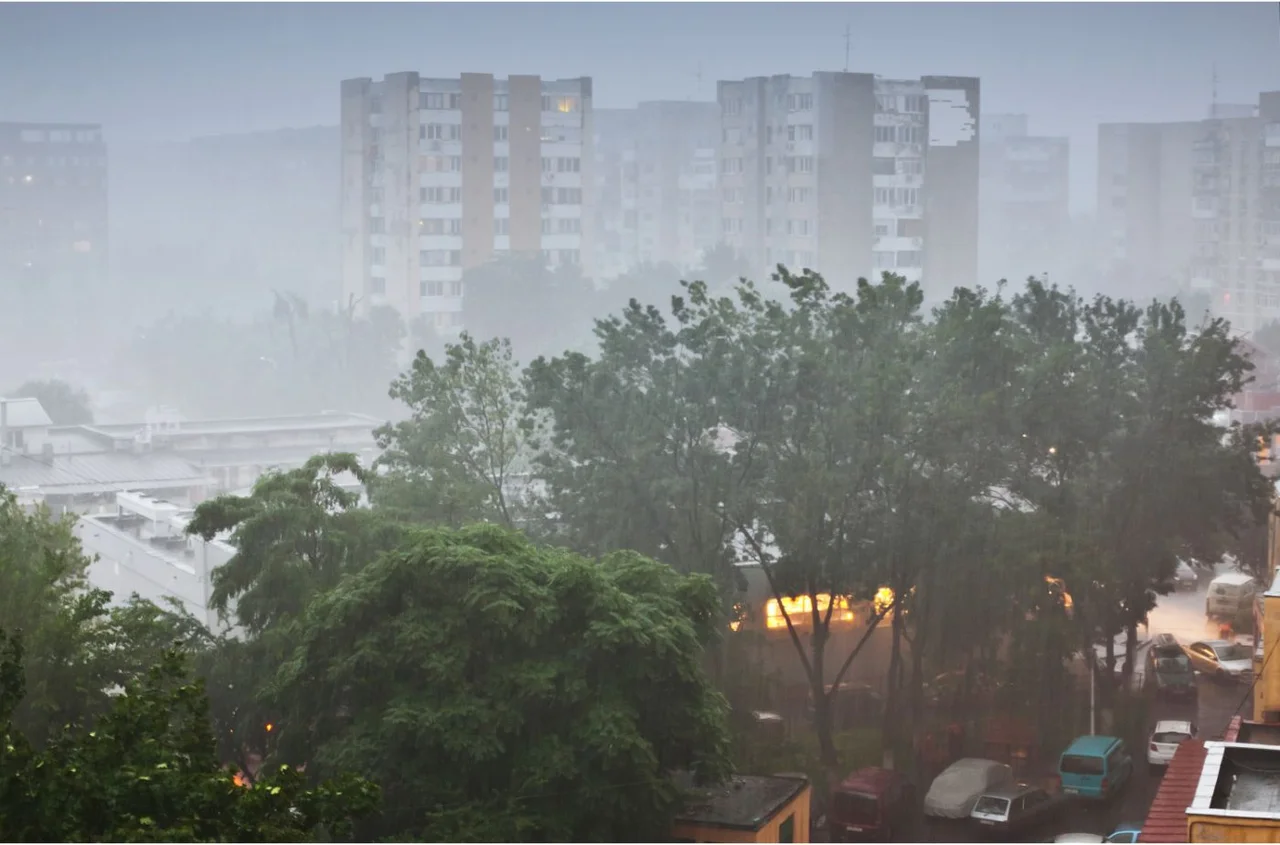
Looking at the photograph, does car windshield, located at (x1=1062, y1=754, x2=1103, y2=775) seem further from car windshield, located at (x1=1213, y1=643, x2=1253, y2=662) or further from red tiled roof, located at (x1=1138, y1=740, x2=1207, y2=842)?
car windshield, located at (x1=1213, y1=643, x2=1253, y2=662)

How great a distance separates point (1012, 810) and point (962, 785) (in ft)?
1.09

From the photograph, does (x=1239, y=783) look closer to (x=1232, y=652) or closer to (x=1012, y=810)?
(x=1012, y=810)

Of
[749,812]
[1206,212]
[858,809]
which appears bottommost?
[858,809]

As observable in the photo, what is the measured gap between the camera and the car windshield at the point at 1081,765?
20.0 ft

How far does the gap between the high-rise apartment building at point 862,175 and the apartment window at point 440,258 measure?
271cm

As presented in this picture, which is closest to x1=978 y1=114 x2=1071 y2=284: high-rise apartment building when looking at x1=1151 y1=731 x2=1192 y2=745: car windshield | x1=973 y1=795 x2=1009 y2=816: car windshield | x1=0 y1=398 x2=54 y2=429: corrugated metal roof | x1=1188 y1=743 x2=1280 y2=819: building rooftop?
x1=1151 y1=731 x2=1192 y2=745: car windshield

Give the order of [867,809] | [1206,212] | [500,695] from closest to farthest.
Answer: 1. [500,695]
2. [867,809]
3. [1206,212]

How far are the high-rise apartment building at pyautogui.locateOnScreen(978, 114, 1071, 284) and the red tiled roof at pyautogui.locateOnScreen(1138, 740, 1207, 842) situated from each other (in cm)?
1007

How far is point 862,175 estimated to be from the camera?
12.9m

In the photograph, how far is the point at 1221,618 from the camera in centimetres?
849

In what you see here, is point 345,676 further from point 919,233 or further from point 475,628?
point 919,233

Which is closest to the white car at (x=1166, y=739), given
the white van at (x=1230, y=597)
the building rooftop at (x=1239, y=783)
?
the white van at (x=1230, y=597)

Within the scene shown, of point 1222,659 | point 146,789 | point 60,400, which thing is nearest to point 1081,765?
point 1222,659

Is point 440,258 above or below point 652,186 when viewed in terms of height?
below
